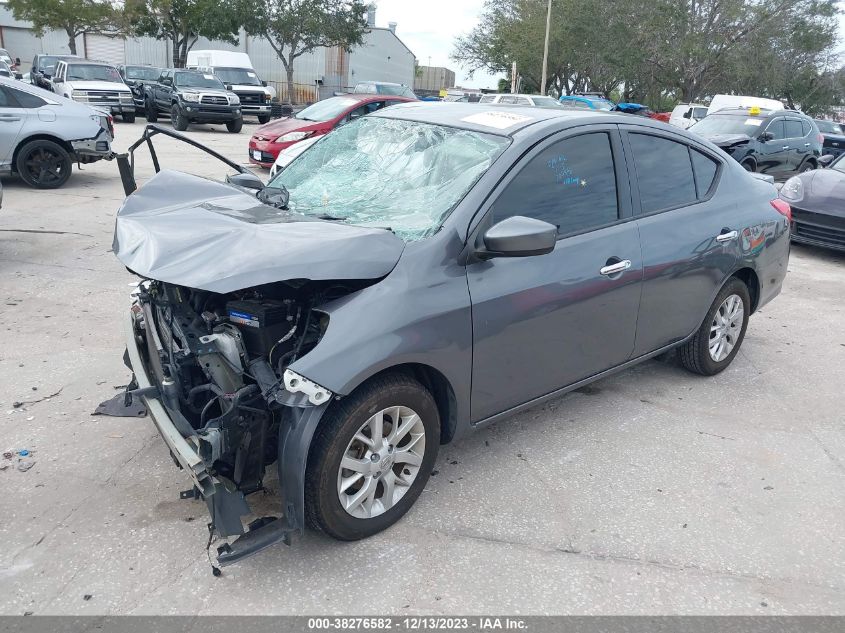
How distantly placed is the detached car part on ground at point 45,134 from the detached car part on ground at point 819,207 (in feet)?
30.8

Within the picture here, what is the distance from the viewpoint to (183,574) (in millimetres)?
2758

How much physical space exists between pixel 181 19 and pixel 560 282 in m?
40.9

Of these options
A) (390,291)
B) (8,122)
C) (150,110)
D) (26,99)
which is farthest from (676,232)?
(150,110)

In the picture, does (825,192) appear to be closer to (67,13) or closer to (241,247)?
(241,247)

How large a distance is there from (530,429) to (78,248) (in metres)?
5.54

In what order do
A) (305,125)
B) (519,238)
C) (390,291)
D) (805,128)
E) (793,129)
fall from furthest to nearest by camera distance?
(805,128) < (793,129) < (305,125) < (519,238) < (390,291)

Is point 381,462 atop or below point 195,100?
below

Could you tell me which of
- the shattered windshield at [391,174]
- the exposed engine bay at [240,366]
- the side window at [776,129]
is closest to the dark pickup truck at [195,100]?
the side window at [776,129]

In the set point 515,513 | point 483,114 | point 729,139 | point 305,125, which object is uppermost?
point 729,139

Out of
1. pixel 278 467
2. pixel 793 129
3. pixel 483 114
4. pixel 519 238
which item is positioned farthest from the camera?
pixel 793 129

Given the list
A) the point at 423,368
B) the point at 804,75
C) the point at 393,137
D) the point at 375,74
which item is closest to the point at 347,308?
the point at 423,368

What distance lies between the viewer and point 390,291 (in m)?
2.83

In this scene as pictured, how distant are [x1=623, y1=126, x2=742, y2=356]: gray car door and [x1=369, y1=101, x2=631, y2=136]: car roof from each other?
26cm

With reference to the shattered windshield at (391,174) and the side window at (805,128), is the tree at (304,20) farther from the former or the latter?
the shattered windshield at (391,174)
